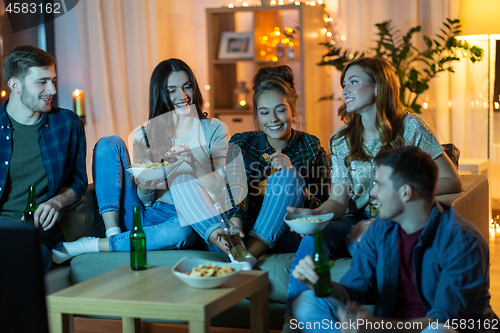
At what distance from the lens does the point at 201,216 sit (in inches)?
80.7

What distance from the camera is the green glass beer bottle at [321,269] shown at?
4.63 ft

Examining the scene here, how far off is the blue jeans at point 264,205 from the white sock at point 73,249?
0.40 m

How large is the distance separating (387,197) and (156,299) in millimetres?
680

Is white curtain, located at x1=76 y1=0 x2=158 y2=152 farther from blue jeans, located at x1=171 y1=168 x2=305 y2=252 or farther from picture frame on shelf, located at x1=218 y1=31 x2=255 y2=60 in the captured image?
Answer: blue jeans, located at x1=171 y1=168 x2=305 y2=252

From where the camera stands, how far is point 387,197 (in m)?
1.44

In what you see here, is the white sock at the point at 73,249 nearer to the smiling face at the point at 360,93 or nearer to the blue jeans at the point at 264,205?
the blue jeans at the point at 264,205

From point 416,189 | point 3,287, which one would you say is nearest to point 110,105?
point 416,189

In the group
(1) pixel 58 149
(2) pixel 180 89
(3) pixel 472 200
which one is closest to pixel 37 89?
(1) pixel 58 149

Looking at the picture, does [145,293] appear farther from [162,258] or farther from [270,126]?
[270,126]

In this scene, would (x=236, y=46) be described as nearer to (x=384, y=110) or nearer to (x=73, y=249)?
(x=384, y=110)

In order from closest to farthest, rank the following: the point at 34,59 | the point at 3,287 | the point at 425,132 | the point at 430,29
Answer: the point at 3,287
the point at 425,132
the point at 34,59
the point at 430,29

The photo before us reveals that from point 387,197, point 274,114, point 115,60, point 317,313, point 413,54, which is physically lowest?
point 317,313

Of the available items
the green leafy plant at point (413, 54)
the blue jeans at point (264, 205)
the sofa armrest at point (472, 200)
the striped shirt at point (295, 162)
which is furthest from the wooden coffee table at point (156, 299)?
the green leafy plant at point (413, 54)

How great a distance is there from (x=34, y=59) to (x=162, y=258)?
0.98m
